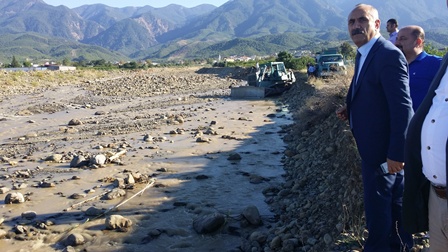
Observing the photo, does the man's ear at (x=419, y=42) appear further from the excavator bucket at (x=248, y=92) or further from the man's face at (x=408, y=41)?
the excavator bucket at (x=248, y=92)

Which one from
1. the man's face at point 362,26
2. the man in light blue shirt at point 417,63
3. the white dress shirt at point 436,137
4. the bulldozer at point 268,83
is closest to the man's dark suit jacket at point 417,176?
the white dress shirt at point 436,137

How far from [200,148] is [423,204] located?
9714mm

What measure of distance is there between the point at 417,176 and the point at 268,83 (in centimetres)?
2434

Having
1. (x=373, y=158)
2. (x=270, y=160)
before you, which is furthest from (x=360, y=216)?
(x=270, y=160)

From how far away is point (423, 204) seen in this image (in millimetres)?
2502

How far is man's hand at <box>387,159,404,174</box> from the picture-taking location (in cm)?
319

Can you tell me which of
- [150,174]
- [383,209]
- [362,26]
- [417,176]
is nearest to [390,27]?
[362,26]

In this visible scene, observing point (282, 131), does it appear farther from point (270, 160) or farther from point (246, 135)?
point (270, 160)

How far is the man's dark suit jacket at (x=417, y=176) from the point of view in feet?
7.98

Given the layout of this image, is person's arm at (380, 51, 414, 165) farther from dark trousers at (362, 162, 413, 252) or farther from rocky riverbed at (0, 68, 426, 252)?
rocky riverbed at (0, 68, 426, 252)

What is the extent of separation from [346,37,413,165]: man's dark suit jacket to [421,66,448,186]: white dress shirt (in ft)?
2.76

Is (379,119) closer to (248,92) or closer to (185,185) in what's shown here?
(185,185)

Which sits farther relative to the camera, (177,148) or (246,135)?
(246,135)

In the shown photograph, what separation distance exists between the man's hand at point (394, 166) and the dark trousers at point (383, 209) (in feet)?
0.47
